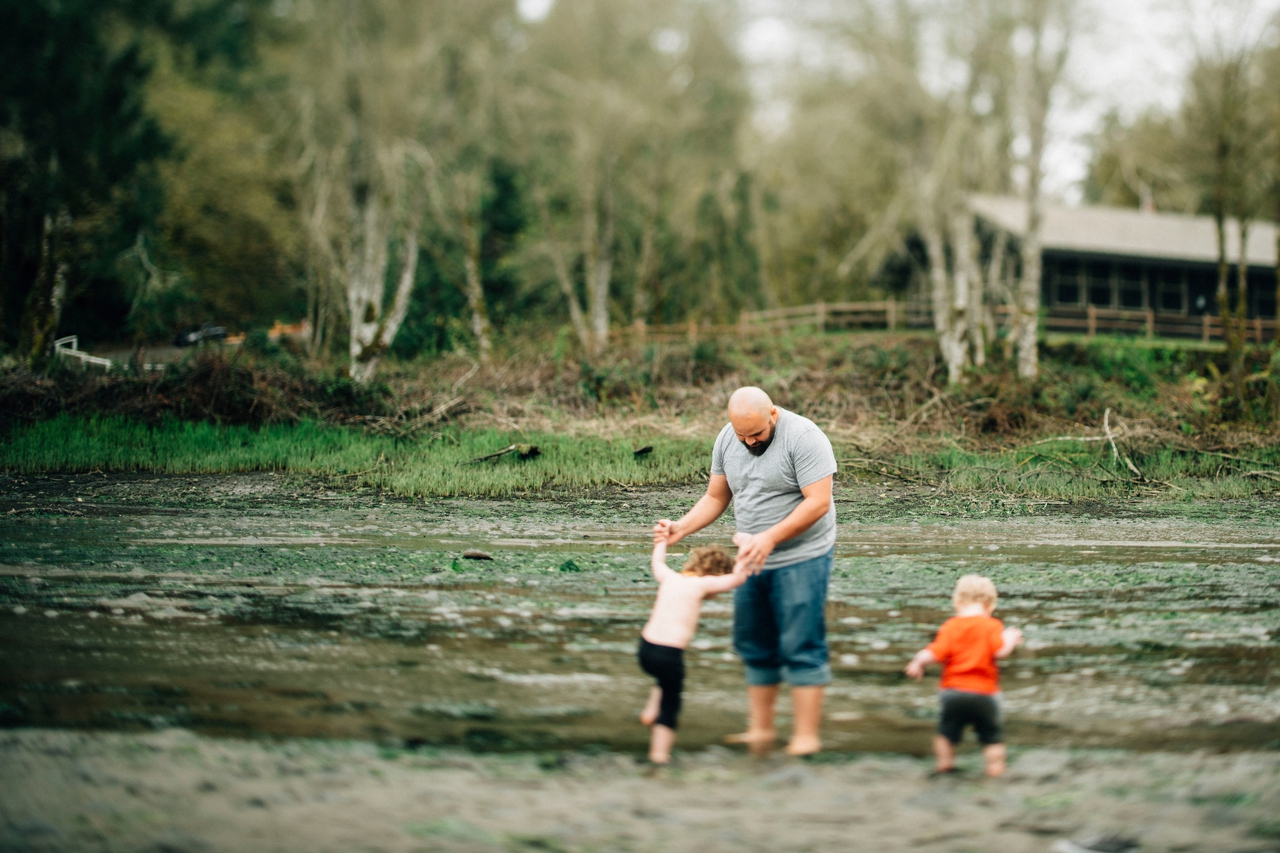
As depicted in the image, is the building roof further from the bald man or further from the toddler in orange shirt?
the toddler in orange shirt

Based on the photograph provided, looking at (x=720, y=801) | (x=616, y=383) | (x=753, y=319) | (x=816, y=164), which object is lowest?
(x=720, y=801)

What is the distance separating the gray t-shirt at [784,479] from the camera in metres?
5.22

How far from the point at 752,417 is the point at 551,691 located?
2099mm

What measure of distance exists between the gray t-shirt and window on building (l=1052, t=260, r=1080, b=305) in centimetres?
3373

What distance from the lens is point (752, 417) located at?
5.22m

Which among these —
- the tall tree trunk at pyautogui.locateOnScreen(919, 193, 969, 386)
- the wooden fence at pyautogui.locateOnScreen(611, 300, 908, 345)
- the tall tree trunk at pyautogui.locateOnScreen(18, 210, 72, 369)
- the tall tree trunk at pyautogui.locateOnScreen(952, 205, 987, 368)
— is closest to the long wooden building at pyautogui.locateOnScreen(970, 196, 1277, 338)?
the wooden fence at pyautogui.locateOnScreen(611, 300, 908, 345)

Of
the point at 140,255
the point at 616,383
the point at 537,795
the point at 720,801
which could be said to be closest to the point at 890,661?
the point at 720,801

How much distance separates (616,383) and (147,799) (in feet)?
52.0

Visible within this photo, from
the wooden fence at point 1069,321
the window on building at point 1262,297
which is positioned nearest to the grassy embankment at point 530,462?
the wooden fence at point 1069,321

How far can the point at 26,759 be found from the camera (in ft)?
15.7

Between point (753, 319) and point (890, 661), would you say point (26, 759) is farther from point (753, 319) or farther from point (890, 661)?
point (753, 319)

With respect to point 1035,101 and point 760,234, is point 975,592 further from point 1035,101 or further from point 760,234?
point 760,234

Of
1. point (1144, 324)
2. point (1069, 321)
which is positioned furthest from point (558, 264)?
point (1144, 324)

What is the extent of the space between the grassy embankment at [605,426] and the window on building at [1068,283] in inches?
594
